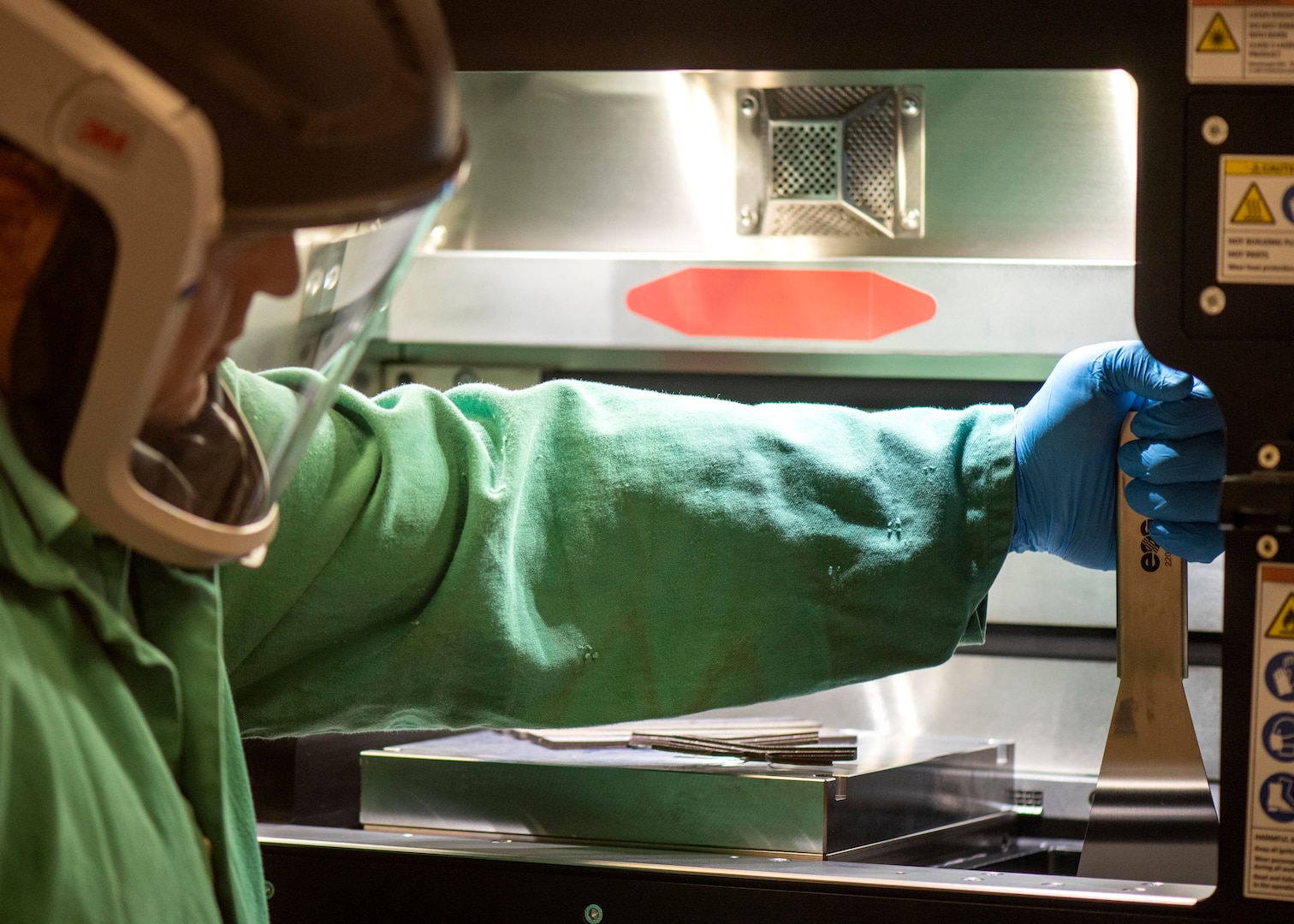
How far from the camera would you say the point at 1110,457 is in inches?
53.6

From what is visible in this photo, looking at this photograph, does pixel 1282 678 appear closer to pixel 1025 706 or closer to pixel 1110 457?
pixel 1110 457

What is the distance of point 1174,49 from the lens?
1072 millimetres

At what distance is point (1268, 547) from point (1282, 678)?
0.33 feet

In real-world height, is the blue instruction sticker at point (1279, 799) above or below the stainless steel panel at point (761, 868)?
above

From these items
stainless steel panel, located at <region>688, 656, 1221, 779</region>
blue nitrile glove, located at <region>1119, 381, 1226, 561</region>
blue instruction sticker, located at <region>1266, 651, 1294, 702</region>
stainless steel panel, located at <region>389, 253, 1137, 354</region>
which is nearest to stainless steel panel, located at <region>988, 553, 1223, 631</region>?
stainless steel panel, located at <region>688, 656, 1221, 779</region>


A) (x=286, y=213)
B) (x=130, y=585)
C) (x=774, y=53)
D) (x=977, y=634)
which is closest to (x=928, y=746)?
(x=977, y=634)

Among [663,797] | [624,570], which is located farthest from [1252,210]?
[663,797]

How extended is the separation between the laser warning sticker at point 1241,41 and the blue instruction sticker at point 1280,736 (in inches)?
19.2

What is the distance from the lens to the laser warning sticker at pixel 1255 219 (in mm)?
1055

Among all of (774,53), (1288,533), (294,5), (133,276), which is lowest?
(1288,533)

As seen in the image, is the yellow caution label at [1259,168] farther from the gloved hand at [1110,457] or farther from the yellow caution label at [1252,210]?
the gloved hand at [1110,457]

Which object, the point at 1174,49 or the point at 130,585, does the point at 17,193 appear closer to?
the point at 130,585

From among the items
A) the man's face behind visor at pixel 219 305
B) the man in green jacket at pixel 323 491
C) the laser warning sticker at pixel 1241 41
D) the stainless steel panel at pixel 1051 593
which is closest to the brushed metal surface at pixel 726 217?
the stainless steel panel at pixel 1051 593

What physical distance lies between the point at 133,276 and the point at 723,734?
0.92m
